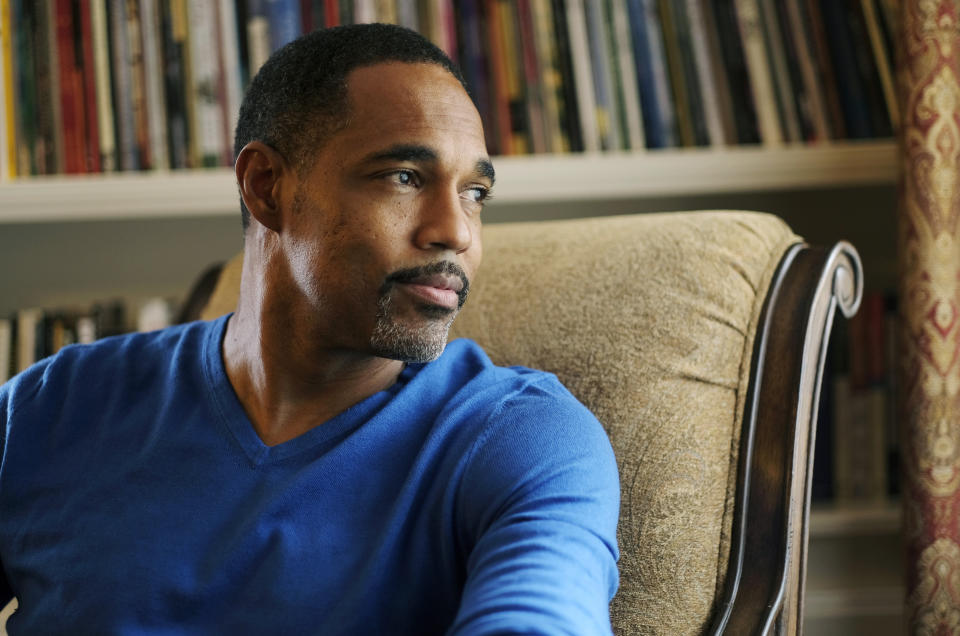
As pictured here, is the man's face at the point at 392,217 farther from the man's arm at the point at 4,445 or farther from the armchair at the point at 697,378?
the man's arm at the point at 4,445

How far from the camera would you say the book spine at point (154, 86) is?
153 cm

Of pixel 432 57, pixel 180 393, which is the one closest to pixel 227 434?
pixel 180 393

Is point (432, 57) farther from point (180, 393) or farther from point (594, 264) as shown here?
point (180, 393)

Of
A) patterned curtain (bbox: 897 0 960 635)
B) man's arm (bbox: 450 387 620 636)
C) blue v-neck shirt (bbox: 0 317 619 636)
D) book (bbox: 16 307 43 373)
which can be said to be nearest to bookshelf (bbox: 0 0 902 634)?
book (bbox: 16 307 43 373)

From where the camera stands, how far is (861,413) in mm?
1540

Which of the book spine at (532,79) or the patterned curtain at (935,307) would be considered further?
the book spine at (532,79)

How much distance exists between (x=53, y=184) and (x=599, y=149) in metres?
0.90

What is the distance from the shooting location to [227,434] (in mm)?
896

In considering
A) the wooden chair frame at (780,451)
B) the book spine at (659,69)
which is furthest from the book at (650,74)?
the wooden chair frame at (780,451)

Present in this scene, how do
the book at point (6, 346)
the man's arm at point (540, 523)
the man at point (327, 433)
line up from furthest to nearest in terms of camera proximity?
the book at point (6, 346), the man at point (327, 433), the man's arm at point (540, 523)

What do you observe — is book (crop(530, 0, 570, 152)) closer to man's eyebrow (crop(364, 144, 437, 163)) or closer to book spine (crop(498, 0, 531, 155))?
book spine (crop(498, 0, 531, 155))

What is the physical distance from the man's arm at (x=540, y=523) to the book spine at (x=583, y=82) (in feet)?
2.47

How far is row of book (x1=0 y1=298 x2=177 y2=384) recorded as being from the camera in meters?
1.59

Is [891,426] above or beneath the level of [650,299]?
beneath
